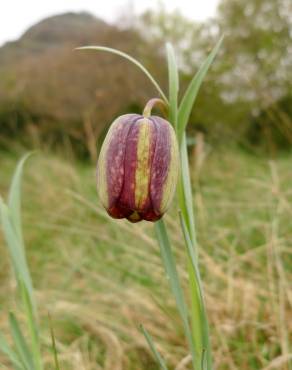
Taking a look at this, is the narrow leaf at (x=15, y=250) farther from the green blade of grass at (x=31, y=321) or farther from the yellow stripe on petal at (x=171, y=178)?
the yellow stripe on petal at (x=171, y=178)

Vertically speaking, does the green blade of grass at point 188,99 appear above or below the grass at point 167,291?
above

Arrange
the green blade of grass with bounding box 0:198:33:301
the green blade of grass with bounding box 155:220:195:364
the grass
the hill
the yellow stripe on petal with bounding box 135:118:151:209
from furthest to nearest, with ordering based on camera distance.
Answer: the hill, the grass, the green blade of grass with bounding box 0:198:33:301, the green blade of grass with bounding box 155:220:195:364, the yellow stripe on petal with bounding box 135:118:151:209

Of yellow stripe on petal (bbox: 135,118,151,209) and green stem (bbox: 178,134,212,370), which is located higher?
yellow stripe on petal (bbox: 135,118,151,209)

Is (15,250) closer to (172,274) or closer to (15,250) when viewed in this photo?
(15,250)

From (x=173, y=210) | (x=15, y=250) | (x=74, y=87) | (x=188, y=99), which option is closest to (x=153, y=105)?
(x=188, y=99)

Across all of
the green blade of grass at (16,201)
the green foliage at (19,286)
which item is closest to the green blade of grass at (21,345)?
the green foliage at (19,286)

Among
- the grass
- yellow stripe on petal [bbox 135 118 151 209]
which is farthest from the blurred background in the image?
yellow stripe on petal [bbox 135 118 151 209]

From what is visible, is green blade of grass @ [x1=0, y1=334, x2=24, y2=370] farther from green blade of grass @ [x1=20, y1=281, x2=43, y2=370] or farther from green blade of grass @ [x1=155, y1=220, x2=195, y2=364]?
green blade of grass @ [x1=155, y1=220, x2=195, y2=364]

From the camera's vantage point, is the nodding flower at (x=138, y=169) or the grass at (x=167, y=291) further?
the grass at (x=167, y=291)

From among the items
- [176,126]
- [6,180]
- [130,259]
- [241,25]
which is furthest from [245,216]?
[241,25]

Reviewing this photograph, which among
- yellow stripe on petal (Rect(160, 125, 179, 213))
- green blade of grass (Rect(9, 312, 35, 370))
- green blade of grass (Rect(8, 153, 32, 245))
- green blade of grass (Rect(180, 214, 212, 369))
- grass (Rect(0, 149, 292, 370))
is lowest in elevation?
grass (Rect(0, 149, 292, 370))

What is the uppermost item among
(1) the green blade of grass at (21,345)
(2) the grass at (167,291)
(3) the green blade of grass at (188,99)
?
(3) the green blade of grass at (188,99)
